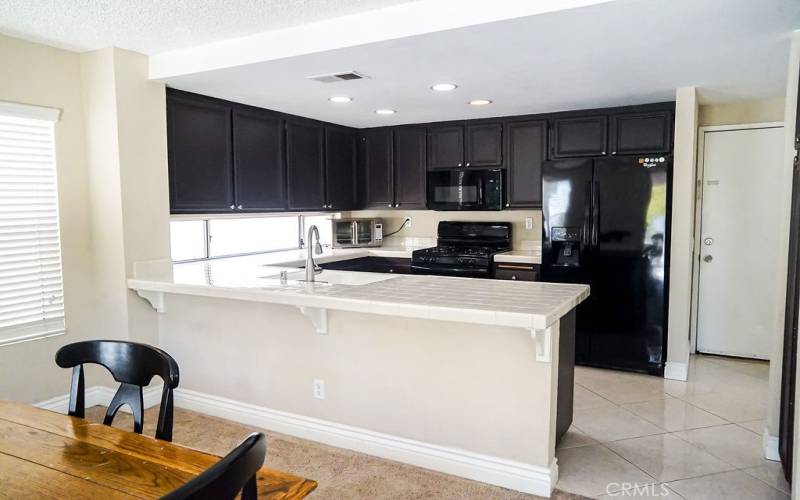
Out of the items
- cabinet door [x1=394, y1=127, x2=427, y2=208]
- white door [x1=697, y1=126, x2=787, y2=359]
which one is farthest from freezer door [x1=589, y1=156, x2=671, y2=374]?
cabinet door [x1=394, y1=127, x2=427, y2=208]

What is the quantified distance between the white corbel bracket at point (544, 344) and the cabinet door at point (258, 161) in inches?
107

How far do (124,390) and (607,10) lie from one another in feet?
7.75

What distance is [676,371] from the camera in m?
4.26

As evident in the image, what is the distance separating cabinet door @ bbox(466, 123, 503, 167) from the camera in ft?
16.7

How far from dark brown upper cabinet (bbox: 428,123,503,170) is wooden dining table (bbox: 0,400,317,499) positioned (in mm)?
4133

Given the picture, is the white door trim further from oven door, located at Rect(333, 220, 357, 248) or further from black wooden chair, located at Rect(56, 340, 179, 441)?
black wooden chair, located at Rect(56, 340, 179, 441)

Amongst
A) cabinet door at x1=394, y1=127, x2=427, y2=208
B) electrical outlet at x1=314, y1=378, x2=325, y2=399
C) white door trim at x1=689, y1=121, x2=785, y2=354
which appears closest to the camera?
electrical outlet at x1=314, y1=378, x2=325, y2=399

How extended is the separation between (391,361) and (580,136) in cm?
286

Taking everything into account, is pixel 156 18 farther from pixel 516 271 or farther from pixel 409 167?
pixel 516 271

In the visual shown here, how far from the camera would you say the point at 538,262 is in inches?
188

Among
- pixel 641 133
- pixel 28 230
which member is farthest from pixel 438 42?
pixel 28 230

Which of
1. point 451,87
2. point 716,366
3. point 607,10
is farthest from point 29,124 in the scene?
point 716,366

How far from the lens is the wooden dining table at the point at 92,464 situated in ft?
Answer: 4.17

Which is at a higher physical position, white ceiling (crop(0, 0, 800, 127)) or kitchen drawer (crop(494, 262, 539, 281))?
white ceiling (crop(0, 0, 800, 127))
